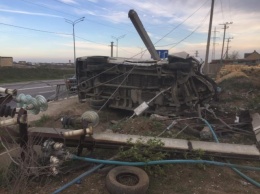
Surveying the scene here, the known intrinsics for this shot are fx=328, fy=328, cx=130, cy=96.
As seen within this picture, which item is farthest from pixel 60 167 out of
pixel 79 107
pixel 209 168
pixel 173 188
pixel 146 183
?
pixel 79 107

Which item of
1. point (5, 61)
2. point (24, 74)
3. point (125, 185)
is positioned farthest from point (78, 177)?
point (5, 61)

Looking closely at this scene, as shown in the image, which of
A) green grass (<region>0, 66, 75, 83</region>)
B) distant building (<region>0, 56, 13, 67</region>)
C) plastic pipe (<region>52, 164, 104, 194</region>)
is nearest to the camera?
plastic pipe (<region>52, 164, 104, 194</region>)

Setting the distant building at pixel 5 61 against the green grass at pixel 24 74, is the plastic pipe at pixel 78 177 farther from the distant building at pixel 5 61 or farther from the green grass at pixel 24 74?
the distant building at pixel 5 61

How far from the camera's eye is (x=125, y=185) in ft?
16.1

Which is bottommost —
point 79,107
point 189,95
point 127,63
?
point 79,107

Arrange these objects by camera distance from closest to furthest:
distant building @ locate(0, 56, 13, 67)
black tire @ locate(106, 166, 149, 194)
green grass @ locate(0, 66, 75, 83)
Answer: black tire @ locate(106, 166, 149, 194) → green grass @ locate(0, 66, 75, 83) → distant building @ locate(0, 56, 13, 67)

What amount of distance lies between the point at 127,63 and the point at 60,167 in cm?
758

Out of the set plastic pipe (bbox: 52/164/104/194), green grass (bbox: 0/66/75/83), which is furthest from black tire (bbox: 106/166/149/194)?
green grass (bbox: 0/66/75/83)

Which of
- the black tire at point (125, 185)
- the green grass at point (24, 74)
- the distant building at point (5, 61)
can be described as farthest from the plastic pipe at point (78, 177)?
the distant building at point (5, 61)

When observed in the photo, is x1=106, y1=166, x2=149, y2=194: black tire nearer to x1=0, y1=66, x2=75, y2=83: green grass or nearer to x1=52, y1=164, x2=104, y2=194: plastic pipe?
x1=52, y1=164, x2=104, y2=194: plastic pipe

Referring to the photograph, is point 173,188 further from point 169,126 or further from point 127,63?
point 127,63

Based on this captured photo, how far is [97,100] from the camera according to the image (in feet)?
44.1

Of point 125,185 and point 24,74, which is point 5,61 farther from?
point 125,185

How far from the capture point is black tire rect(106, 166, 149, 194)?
4738mm
